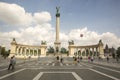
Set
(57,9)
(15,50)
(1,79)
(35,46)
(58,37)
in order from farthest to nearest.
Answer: (35,46) → (15,50) → (57,9) → (58,37) → (1,79)

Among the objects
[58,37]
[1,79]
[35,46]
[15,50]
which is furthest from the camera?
[35,46]

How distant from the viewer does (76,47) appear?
323ft

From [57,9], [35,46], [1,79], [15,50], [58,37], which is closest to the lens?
[1,79]

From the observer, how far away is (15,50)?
92938mm

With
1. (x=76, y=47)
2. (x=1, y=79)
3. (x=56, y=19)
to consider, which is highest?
(x=56, y=19)

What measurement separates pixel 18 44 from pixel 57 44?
1148 inches

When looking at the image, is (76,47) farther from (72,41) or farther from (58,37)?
(58,37)

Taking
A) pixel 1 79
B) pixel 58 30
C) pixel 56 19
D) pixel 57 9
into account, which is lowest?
pixel 1 79

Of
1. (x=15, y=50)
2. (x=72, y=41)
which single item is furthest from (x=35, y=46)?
(x=72, y=41)

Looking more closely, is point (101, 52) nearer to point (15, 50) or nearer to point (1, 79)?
point (15, 50)

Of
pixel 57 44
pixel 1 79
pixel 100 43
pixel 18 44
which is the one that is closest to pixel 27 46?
pixel 18 44

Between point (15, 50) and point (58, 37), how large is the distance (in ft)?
98.9

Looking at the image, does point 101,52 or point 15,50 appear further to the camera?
point 15,50

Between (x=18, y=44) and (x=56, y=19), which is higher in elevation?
(x=56, y=19)
